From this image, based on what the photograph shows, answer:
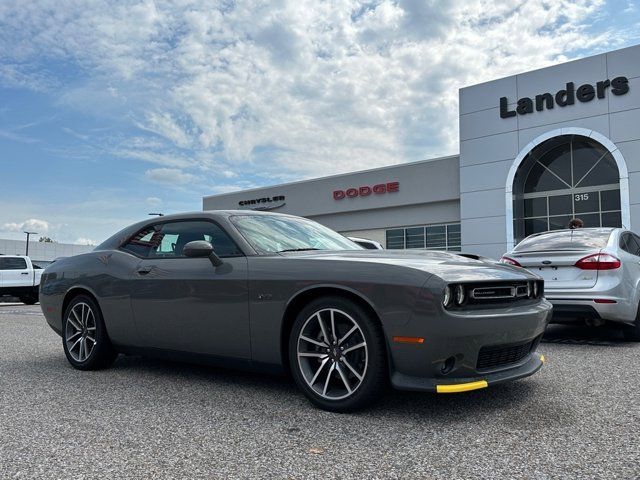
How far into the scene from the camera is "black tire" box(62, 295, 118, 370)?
4758mm

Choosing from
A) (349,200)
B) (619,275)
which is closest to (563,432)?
(619,275)

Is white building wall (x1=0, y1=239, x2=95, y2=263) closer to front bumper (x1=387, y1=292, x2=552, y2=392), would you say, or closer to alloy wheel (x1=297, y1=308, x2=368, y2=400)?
alloy wheel (x1=297, y1=308, x2=368, y2=400)

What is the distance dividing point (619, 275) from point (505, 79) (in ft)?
58.6

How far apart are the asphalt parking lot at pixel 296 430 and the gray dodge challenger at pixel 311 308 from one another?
0.77 ft

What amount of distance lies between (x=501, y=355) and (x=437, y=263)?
0.69 metres

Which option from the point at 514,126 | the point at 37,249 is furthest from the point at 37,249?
the point at 514,126

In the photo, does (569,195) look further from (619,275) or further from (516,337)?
(516,337)

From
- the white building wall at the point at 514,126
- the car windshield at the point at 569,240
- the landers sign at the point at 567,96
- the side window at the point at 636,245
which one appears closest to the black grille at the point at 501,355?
the car windshield at the point at 569,240

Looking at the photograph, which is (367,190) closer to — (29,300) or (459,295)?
(29,300)

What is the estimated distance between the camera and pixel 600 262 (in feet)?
19.7

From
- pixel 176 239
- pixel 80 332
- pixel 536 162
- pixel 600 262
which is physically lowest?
pixel 80 332

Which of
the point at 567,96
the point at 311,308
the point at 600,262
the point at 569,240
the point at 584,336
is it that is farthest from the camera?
the point at 567,96

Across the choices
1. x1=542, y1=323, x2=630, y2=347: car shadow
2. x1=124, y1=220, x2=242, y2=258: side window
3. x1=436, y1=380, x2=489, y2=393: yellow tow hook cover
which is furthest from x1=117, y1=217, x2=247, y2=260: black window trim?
x1=542, y1=323, x2=630, y2=347: car shadow

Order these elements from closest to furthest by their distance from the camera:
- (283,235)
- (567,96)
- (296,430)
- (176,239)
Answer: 1. (296,430)
2. (283,235)
3. (176,239)
4. (567,96)
